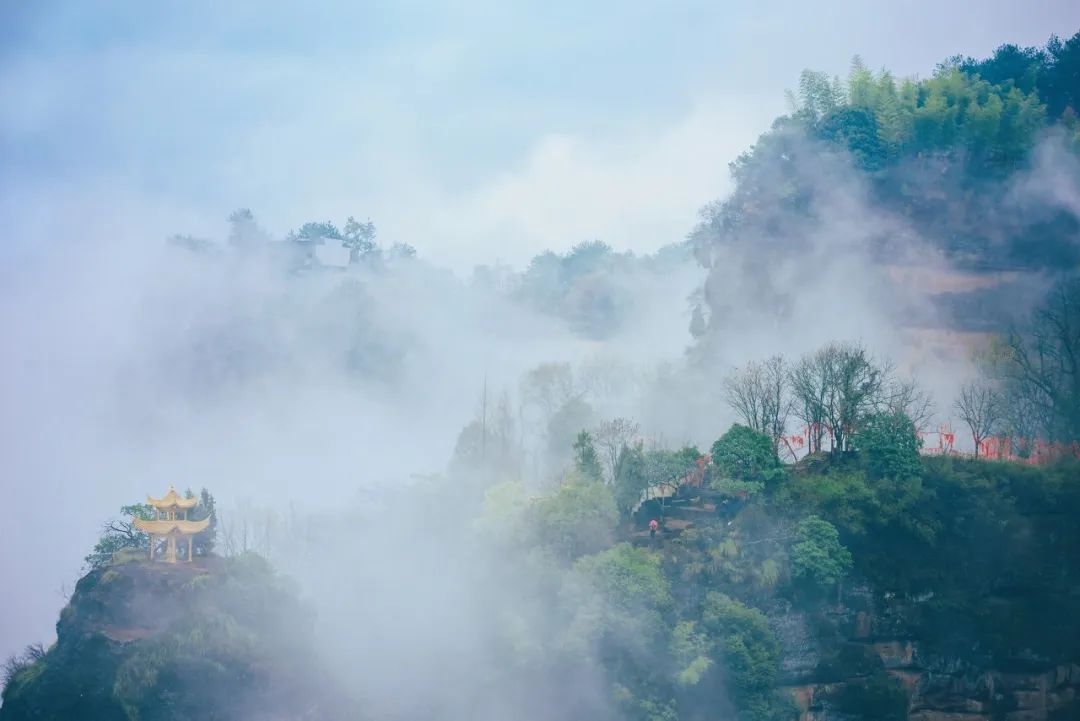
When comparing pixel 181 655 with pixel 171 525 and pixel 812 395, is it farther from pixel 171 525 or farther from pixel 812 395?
pixel 812 395

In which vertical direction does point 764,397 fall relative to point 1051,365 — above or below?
below

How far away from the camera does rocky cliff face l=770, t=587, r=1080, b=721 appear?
36406 millimetres

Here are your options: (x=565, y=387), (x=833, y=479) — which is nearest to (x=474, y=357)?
(x=565, y=387)

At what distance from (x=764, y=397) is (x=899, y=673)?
335 inches

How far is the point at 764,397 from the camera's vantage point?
4019 centimetres

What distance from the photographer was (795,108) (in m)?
50.2

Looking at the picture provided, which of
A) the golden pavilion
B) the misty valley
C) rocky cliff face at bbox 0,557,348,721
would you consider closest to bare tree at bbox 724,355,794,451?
the misty valley

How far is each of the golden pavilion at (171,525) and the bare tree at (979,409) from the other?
21.5 meters

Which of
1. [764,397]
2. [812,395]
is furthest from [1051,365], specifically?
[764,397]

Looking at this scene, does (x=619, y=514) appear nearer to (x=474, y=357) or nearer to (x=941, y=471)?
(x=941, y=471)

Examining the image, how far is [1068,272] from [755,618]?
697 inches

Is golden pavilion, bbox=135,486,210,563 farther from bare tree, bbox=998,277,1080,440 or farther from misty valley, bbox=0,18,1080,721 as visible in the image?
bare tree, bbox=998,277,1080,440

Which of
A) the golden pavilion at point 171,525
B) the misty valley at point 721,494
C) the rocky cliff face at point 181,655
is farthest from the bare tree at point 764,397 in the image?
the golden pavilion at point 171,525

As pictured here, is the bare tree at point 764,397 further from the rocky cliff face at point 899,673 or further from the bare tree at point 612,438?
the rocky cliff face at point 899,673
